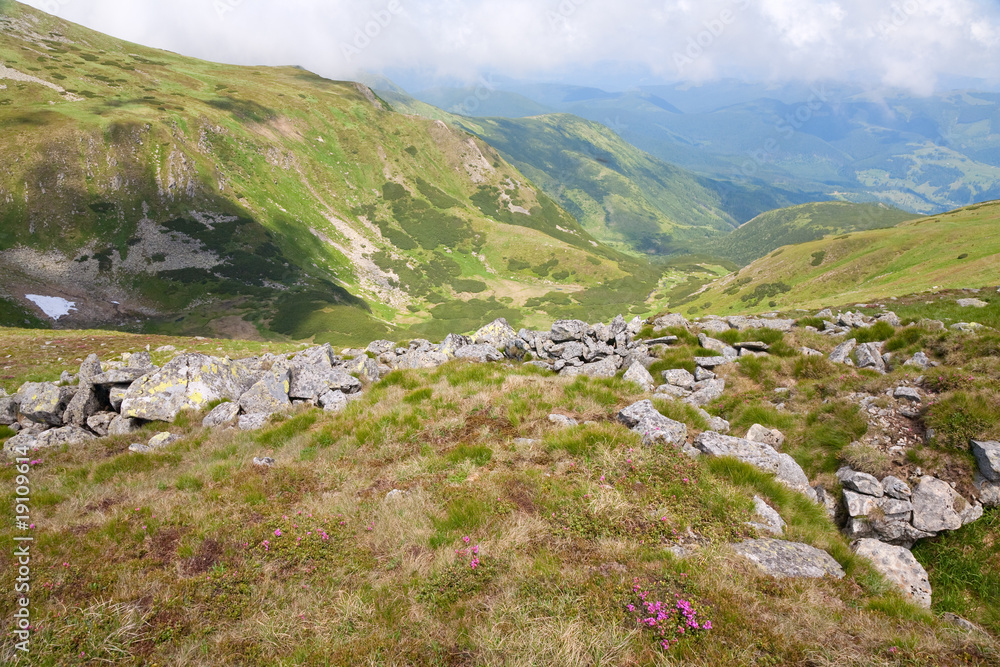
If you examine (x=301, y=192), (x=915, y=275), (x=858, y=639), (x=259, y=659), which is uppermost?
(x=301, y=192)

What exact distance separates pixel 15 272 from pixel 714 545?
491 feet

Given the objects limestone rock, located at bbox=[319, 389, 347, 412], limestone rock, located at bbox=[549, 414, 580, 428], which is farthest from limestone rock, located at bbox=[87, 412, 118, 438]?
limestone rock, located at bbox=[549, 414, 580, 428]

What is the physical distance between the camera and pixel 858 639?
16.2 feet

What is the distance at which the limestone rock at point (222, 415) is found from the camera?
46.6ft

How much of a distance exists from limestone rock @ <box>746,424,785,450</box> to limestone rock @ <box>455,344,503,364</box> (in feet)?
40.6

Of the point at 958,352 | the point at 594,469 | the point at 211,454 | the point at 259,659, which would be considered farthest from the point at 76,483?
the point at 958,352

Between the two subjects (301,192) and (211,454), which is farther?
(301,192)

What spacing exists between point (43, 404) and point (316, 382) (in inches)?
389

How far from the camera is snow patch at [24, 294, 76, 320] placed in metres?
88.3

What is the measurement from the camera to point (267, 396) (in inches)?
615

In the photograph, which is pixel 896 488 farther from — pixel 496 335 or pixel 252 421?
pixel 496 335

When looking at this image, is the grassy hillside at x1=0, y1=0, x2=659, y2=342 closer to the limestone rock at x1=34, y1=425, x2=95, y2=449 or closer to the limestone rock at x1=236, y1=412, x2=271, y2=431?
the limestone rock at x1=34, y1=425, x2=95, y2=449

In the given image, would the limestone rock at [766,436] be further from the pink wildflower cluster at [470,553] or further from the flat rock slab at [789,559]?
the pink wildflower cluster at [470,553]

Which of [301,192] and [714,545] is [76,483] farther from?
[301,192]
